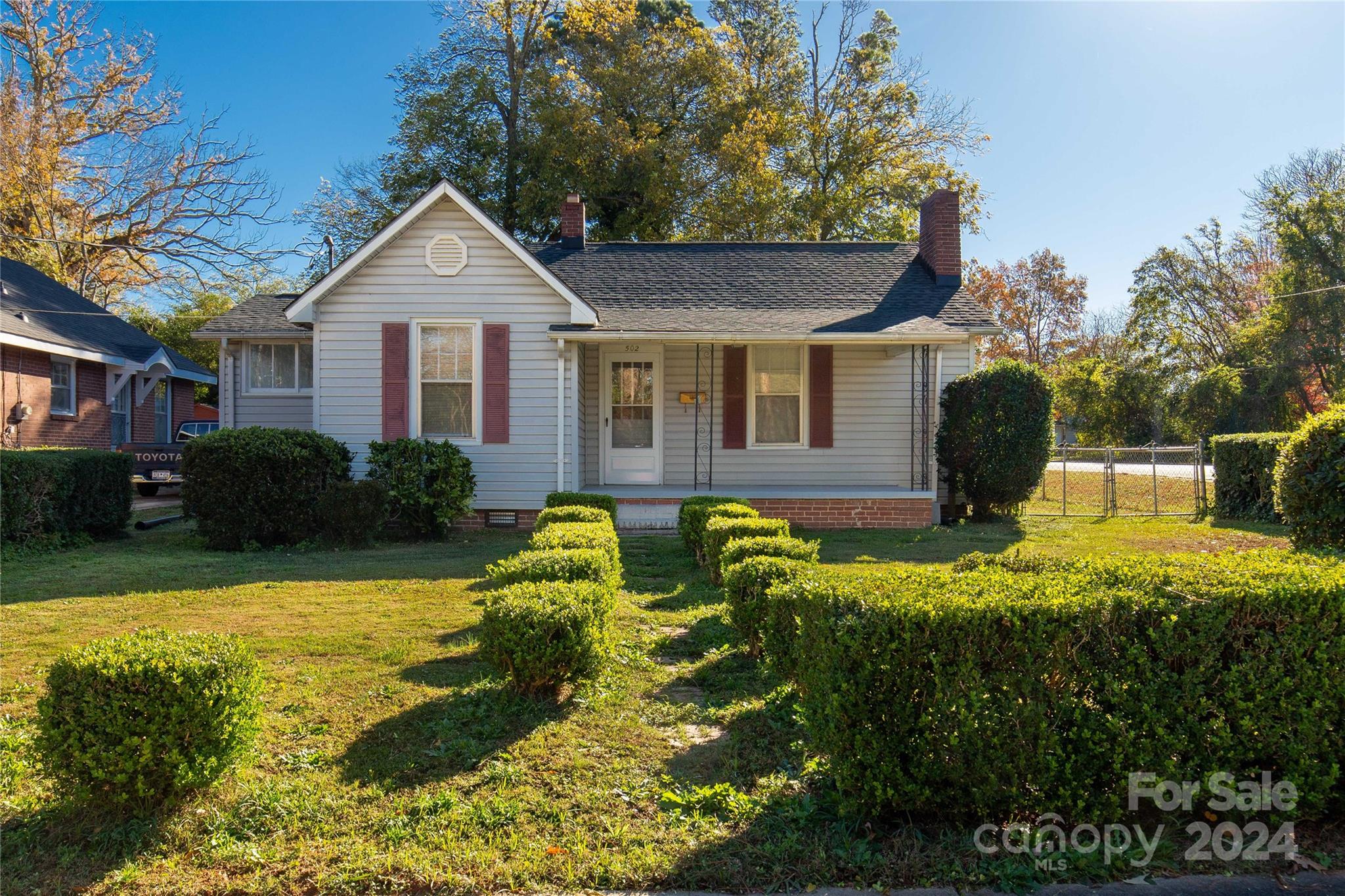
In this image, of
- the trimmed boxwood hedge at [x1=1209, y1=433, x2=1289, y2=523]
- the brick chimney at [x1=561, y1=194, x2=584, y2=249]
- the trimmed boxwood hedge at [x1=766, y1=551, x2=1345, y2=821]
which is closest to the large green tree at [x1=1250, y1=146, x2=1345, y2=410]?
the trimmed boxwood hedge at [x1=1209, y1=433, x2=1289, y2=523]

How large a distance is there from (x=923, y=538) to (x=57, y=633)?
916 centimetres

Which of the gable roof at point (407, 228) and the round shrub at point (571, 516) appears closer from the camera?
the round shrub at point (571, 516)

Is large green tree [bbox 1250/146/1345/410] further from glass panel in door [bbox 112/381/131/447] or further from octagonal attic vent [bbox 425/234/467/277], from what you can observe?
glass panel in door [bbox 112/381/131/447]

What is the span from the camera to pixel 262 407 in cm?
1425

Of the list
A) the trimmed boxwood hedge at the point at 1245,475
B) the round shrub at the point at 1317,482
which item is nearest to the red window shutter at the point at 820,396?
the trimmed boxwood hedge at the point at 1245,475

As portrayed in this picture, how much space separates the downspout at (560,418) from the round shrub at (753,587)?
6.33 m

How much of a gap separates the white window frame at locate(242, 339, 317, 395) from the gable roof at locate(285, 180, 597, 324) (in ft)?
10.2

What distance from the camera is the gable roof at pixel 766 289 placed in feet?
39.3

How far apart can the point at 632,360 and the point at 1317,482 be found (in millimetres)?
8974

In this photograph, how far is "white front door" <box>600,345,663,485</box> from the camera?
13.1 metres

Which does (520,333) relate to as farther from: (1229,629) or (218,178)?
(218,178)

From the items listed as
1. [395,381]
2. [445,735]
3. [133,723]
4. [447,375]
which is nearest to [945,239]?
[447,375]

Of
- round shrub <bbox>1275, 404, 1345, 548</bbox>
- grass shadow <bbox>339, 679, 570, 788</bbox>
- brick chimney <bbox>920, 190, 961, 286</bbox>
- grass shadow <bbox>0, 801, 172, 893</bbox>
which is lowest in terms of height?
grass shadow <bbox>0, 801, 172, 893</bbox>

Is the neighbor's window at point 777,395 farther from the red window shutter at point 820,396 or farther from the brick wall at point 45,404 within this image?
the brick wall at point 45,404
